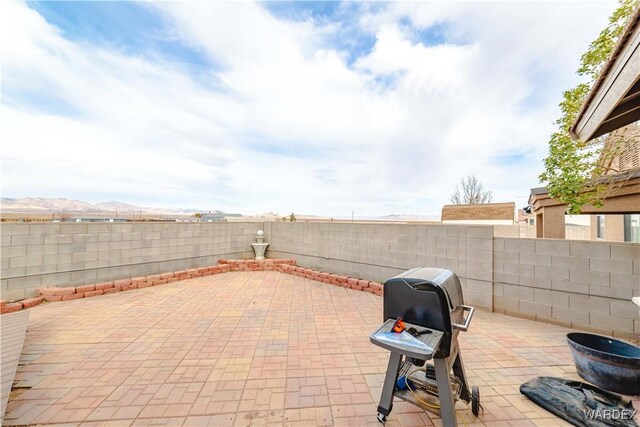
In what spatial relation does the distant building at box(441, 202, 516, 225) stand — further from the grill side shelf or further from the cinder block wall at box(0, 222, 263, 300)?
the grill side shelf

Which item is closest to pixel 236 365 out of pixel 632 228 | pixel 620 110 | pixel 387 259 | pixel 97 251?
pixel 387 259

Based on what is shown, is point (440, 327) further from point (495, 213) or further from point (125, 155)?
point (495, 213)

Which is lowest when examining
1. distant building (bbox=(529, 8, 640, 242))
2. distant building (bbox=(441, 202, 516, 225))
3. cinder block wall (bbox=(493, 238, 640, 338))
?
cinder block wall (bbox=(493, 238, 640, 338))

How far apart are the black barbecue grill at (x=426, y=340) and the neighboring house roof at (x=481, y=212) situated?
519 inches

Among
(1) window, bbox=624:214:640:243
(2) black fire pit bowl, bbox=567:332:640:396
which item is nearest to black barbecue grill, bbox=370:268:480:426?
(2) black fire pit bowl, bbox=567:332:640:396

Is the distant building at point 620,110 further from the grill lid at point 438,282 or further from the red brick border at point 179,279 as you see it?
the red brick border at point 179,279

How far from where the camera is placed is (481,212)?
13180mm

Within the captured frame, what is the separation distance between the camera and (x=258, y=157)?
1492 centimetres

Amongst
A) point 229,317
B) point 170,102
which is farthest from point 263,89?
point 229,317

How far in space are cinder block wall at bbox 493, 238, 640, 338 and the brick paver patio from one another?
1.09 feet

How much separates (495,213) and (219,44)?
14.4m

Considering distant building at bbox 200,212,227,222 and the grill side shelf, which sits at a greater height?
distant building at bbox 200,212,227,222

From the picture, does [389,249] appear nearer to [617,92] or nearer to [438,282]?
[438,282]

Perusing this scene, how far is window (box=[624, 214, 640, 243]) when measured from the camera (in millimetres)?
7323
